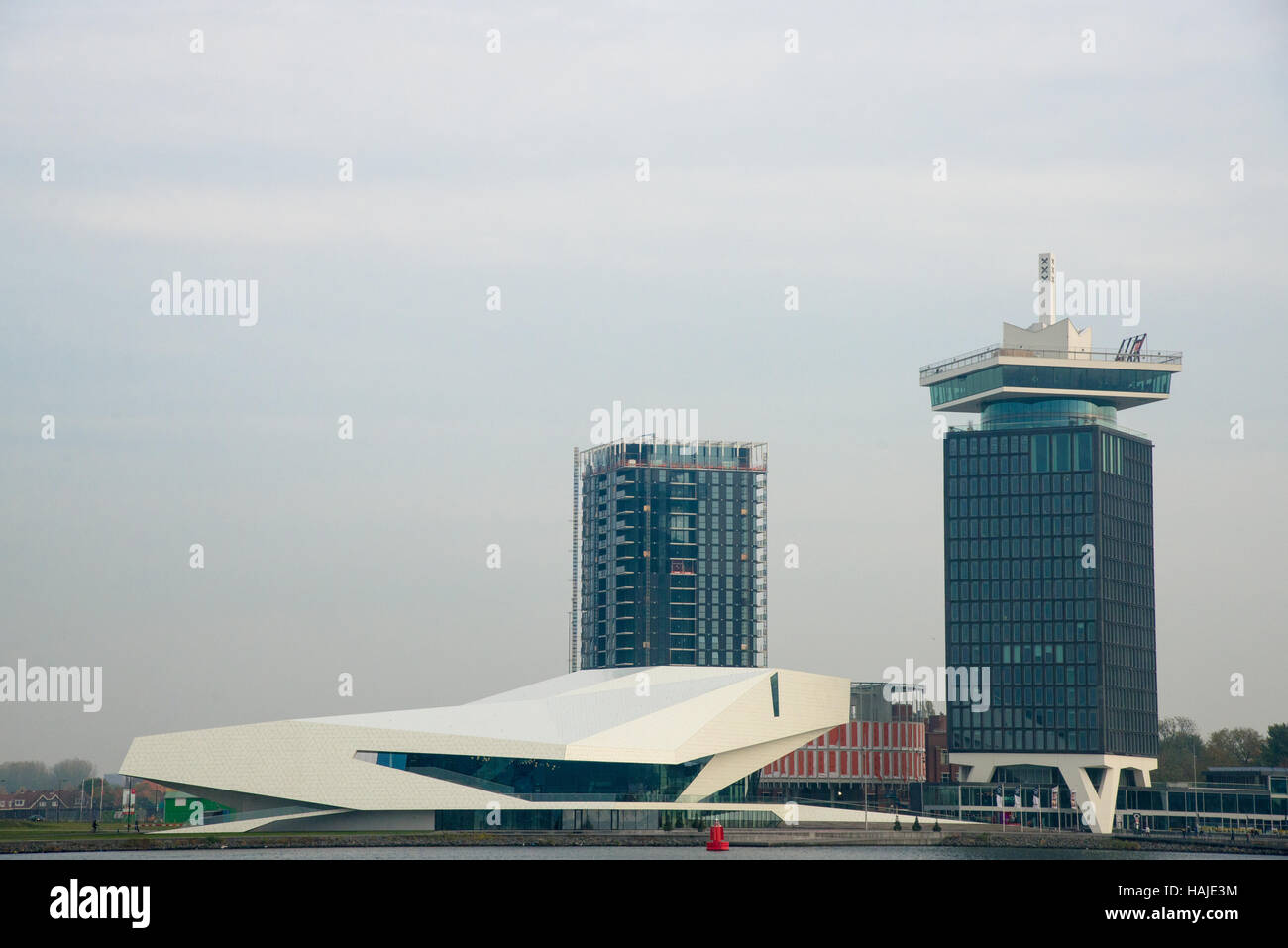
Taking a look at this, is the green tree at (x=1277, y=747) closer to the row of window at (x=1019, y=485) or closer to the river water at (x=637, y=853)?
the row of window at (x=1019, y=485)

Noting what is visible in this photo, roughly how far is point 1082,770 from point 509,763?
57.2 metres

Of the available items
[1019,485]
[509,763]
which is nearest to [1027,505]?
[1019,485]

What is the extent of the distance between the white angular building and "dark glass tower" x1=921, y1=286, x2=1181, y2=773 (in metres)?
30.8

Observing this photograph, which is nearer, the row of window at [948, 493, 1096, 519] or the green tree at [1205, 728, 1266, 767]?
the row of window at [948, 493, 1096, 519]

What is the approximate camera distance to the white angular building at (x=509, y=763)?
104875 millimetres

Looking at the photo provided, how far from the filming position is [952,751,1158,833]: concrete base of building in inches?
5635

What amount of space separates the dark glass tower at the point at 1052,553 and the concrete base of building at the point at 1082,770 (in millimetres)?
262

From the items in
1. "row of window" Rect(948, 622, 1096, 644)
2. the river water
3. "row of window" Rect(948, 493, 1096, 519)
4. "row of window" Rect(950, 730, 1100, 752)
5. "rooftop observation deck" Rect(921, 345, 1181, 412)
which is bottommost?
the river water

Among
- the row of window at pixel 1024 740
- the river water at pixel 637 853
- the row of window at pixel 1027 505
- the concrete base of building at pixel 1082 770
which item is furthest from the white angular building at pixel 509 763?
the row of window at pixel 1027 505

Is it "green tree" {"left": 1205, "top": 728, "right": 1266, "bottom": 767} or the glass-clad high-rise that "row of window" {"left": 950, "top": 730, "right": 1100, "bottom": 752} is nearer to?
the glass-clad high-rise

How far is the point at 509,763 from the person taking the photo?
358ft

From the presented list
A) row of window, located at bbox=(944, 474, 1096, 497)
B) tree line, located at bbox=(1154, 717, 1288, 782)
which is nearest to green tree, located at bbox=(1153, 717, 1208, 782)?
tree line, located at bbox=(1154, 717, 1288, 782)
